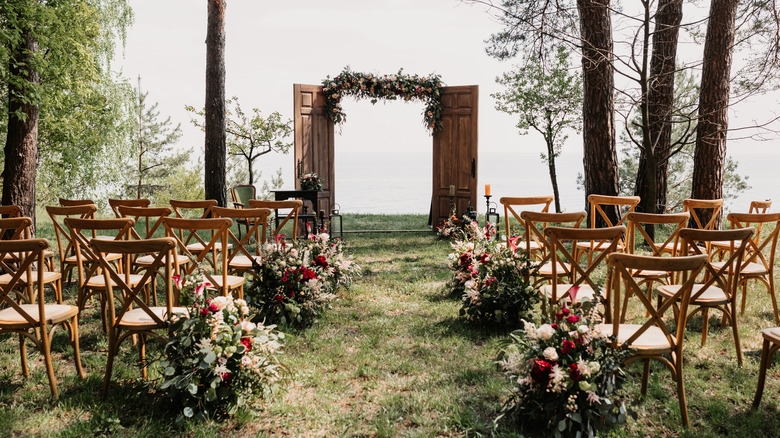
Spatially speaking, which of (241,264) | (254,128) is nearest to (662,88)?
(241,264)

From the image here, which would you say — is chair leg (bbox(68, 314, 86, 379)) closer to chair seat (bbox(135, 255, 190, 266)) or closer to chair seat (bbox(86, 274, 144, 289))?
chair seat (bbox(86, 274, 144, 289))

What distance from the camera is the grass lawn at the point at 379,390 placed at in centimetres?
251

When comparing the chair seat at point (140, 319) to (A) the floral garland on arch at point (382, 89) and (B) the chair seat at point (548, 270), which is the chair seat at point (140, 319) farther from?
(A) the floral garland on arch at point (382, 89)

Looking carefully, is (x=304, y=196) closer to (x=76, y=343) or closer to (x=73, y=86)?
(x=73, y=86)

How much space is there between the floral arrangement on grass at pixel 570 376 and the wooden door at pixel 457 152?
6.71 m

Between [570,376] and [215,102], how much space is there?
6.77m

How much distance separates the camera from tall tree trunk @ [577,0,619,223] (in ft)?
21.8

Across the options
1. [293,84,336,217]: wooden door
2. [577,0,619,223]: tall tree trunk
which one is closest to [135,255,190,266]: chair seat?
[293,84,336,217]: wooden door

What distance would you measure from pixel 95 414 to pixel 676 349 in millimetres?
2796

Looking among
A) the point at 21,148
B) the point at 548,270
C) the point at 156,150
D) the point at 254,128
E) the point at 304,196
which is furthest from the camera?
the point at 156,150

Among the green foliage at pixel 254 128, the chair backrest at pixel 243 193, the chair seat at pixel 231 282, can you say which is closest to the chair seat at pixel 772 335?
the chair seat at pixel 231 282

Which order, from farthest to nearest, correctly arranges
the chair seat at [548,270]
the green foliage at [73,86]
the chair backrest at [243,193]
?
the chair backrest at [243,193] → the green foliage at [73,86] → the chair seat at [548,270]

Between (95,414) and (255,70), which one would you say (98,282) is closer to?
(95,414)

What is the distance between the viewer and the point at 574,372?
2219 mm
